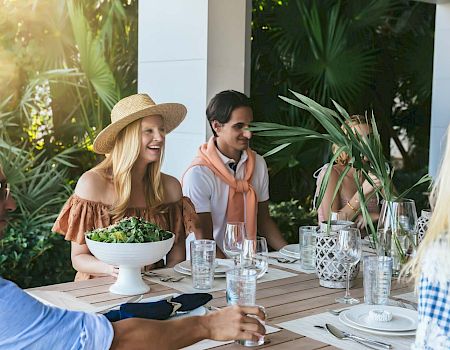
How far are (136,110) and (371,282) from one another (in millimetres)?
1284

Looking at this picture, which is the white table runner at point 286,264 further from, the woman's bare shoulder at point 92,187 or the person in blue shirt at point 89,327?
the person in blue shirt at point 89,327

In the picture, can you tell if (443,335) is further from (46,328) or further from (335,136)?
(335,136)

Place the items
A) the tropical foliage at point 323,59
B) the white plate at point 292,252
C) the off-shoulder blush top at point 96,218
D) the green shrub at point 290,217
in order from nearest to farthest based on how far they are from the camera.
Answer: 1. the off-shoulder blush top at point 96,218
2. the white plate at point 292,252
3. the tropical foliage at point 323,59
4. the green shrub at point 290,217

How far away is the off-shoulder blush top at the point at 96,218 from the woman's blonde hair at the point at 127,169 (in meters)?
0.04

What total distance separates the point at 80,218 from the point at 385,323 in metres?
1.29

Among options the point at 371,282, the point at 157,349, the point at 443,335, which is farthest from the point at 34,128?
the point at 443,335

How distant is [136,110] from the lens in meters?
2.86

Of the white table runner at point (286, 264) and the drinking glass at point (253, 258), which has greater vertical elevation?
the drinking glass at point (253, 258)

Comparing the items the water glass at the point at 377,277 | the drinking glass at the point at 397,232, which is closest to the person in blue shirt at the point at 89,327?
the water glass at the point at 377,277

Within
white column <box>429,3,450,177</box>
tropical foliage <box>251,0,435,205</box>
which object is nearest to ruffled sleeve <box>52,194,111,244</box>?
tropical foliage <box>251,0,435,205</box>

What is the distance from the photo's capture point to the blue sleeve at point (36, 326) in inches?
48.6

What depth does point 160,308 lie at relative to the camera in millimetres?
1800

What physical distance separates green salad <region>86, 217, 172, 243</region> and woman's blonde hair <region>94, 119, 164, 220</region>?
562mm

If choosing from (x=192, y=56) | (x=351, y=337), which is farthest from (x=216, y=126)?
(x=351, y=337)
